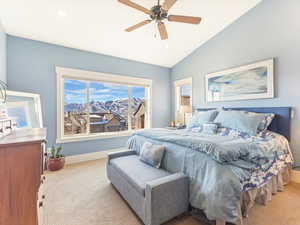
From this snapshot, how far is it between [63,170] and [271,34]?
502cm

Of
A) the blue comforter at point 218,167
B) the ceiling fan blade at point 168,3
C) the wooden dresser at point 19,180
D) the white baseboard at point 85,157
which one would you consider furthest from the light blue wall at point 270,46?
the wooden dresser at point 19,180

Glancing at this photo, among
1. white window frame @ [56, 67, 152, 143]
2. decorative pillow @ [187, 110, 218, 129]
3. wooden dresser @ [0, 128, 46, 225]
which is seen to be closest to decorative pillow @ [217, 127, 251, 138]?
decorative pillow @ [187, 110, 218, 129]

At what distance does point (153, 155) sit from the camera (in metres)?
2.08

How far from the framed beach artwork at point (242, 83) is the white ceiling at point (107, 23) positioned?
117cm

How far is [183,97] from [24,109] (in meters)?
4.13

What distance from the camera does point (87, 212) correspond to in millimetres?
1851

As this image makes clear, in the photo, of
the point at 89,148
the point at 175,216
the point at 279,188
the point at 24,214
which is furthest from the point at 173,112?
the point at 24,214

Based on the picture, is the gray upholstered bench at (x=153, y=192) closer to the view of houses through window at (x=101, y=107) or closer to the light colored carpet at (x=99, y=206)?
the light colored carpet at (x=99, y=206)

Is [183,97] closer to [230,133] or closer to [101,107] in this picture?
[230,133]

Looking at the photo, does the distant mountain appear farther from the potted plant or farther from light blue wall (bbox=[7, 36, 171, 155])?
the potted plant

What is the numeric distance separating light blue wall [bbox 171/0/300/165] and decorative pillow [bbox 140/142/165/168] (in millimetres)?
2370

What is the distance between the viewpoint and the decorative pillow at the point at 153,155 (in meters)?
2.05

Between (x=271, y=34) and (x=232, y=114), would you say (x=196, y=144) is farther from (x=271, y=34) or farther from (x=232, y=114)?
(x=271, y=34)

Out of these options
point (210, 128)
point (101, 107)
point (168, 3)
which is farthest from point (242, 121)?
point (101, 107)
